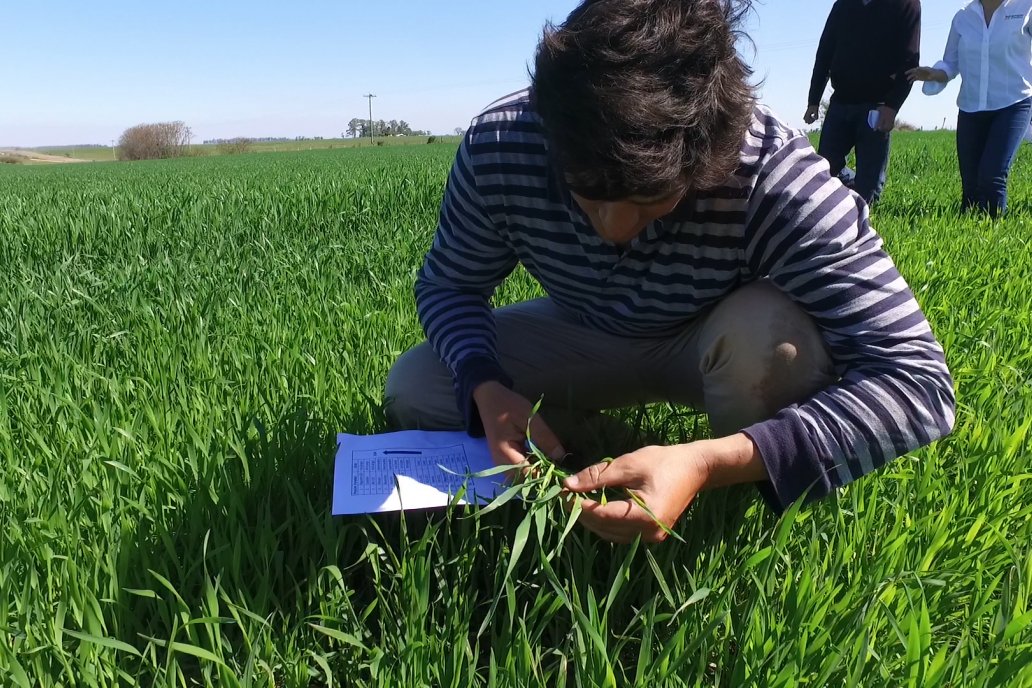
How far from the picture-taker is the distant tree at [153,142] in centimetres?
5528

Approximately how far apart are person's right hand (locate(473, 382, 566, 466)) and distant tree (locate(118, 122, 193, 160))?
6025cm

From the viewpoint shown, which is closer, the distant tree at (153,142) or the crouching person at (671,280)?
the crouching person at (671,280)

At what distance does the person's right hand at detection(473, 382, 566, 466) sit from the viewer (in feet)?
4.39

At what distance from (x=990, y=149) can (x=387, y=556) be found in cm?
486

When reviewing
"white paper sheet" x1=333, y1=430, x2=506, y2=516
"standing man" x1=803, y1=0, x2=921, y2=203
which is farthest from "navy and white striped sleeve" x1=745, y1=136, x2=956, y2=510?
"standing man" x1=803, y1=0, x2=921, y2=203

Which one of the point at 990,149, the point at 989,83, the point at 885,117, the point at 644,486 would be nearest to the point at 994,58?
the point at 989,83

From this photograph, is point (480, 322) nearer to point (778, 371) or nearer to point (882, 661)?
point (778, 371)

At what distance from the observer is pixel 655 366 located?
178 cm

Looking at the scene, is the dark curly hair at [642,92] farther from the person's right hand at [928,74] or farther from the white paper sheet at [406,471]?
the person's right hand at [928,74]

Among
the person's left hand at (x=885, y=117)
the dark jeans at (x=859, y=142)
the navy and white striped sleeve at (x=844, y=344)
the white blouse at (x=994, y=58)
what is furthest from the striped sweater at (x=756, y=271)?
the white blouse at (x=994, y=58)

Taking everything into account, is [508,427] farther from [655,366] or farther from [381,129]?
[381,129]

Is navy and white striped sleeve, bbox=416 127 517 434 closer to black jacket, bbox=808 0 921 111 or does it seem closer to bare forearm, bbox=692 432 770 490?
bare forearm, bbox=692 432 770 490

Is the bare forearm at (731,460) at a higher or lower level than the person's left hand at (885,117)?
lower

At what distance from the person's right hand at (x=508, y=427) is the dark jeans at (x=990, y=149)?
4.54 meters
